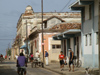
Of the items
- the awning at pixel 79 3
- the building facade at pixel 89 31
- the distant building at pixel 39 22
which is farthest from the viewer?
the distant building at pixel 39 22

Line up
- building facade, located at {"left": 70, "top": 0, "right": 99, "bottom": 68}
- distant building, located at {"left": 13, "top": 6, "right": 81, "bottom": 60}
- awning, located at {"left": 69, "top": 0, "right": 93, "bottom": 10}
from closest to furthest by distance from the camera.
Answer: building facade, located at {"left": 70, "top": 0, "right": 99, "bottom": 68} → awning, located at {"left": 69, "top": 0, "right": 93, "bottom": 10} → distant building, located at {"left": 13, "top": 6, "right": 81, "bottom": 60}

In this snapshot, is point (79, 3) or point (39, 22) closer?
point (79, 3)

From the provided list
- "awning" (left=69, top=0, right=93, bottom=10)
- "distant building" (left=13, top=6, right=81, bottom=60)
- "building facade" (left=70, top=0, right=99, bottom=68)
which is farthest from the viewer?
"distant building" (left=13, top=6, right=81, bottom=60)

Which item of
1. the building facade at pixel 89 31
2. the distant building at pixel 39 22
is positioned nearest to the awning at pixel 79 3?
the building facade at pixel 89 31

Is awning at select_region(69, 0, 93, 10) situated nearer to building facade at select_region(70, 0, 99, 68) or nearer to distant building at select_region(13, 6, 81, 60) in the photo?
building facade at select_region(70, 0, 99, 68)

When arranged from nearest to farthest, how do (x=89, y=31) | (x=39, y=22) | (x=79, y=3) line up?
1. (x=79, y=3)
2. (x=89, y=31)
3. (x=39, y=22)

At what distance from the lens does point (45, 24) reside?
56875mm

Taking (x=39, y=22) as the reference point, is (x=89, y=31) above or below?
below

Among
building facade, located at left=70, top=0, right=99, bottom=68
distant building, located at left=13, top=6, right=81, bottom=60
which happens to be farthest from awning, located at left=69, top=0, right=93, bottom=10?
distant building, located at left=13, top=6, right=81, bottom=60

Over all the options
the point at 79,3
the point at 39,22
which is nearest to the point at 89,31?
the point at 79,3

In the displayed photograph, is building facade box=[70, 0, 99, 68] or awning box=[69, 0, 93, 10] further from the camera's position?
awning box=[69, 0, 93, 10]

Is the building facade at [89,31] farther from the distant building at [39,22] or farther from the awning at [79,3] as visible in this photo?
the distant building at [39,22]

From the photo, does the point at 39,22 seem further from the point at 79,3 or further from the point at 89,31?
the point at 79,3

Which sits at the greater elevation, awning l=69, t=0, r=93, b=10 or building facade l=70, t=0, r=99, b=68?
awning l=69, t=0, r=93, b=10
